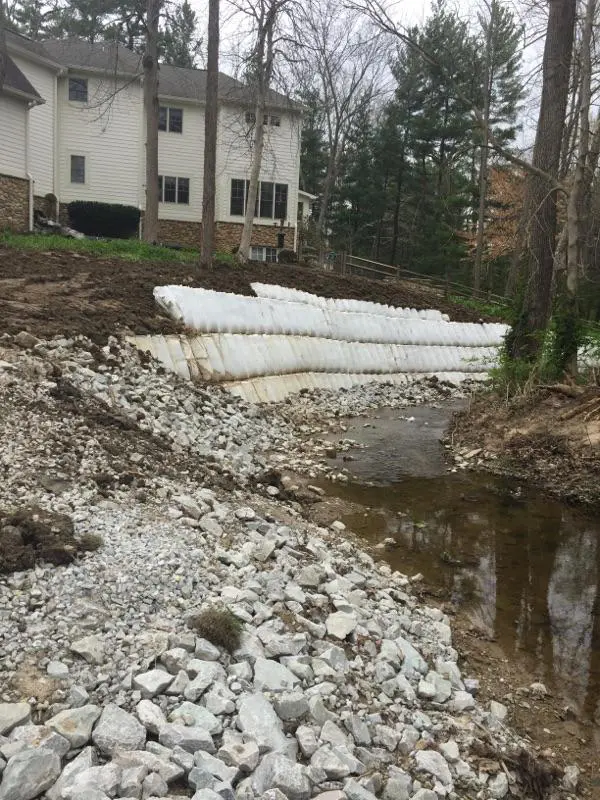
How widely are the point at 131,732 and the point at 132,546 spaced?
5.77ft

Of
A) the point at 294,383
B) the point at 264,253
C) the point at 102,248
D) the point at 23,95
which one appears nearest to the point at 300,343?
the point at 294,383

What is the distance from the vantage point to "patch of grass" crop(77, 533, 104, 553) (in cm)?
436

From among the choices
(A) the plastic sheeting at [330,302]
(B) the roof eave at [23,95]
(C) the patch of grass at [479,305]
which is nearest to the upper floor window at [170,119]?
(B) the roof eave at [23,95]

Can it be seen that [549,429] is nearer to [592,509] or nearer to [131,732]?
[592,509]

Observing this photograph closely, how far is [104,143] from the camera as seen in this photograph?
2528 centimetres

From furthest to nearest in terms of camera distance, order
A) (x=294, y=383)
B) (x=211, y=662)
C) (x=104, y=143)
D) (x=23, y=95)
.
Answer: (x=104, y=143), (x=23, y=95), (x=294, y=383), (x=211, y=662)

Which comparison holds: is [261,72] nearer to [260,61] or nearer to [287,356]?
[260,61]

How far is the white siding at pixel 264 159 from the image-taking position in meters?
27.1

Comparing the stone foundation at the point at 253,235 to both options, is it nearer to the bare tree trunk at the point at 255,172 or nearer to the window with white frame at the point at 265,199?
the window with white frame at the point at 265,199

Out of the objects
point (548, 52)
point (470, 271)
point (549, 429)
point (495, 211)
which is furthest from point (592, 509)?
point (470, 271)

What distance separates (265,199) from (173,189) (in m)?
3.83

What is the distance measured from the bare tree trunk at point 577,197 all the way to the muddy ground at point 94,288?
6450 millimetres

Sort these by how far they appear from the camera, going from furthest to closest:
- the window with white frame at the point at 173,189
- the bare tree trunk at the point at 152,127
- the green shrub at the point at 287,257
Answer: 1. the window with white frame at the point at 173,189
2. the green shrub at the point at 287,257
3. the bare tree trunk at the point at 152,127

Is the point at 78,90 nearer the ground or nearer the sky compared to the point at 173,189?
nearer the sky
